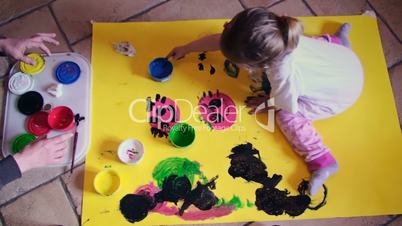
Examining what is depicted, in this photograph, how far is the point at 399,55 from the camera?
55.4 inches

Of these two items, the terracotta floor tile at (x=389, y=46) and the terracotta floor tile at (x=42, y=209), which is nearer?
the terracotta floor tile at (x=42, y=209)

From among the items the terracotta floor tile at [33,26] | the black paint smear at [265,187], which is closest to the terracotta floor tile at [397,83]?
the black paint smear at [265,187]

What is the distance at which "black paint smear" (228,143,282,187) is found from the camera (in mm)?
1229

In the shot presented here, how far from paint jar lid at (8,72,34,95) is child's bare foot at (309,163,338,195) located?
917 mm

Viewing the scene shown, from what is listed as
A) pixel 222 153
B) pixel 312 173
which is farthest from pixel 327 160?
pixel 222 153

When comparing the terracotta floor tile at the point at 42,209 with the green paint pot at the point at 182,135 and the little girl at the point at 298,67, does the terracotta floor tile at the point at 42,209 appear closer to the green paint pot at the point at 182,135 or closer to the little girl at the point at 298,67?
the green paint pot at the point at 182,135

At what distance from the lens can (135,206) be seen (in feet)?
3.90

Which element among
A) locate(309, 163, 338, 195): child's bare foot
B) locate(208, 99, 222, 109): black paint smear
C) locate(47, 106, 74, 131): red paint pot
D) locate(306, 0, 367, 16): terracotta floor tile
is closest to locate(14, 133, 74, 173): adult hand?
locate(47, 106, 74, 131): red paint pot

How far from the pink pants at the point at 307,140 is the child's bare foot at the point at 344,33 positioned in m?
0.32

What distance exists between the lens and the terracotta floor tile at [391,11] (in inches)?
56.9

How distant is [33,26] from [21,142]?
0.43m

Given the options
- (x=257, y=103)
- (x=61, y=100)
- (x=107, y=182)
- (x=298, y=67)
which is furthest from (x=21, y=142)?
(x=298, y=67)

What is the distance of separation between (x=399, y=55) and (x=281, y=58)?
659 mm

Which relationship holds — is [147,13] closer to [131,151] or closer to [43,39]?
[43,39]
